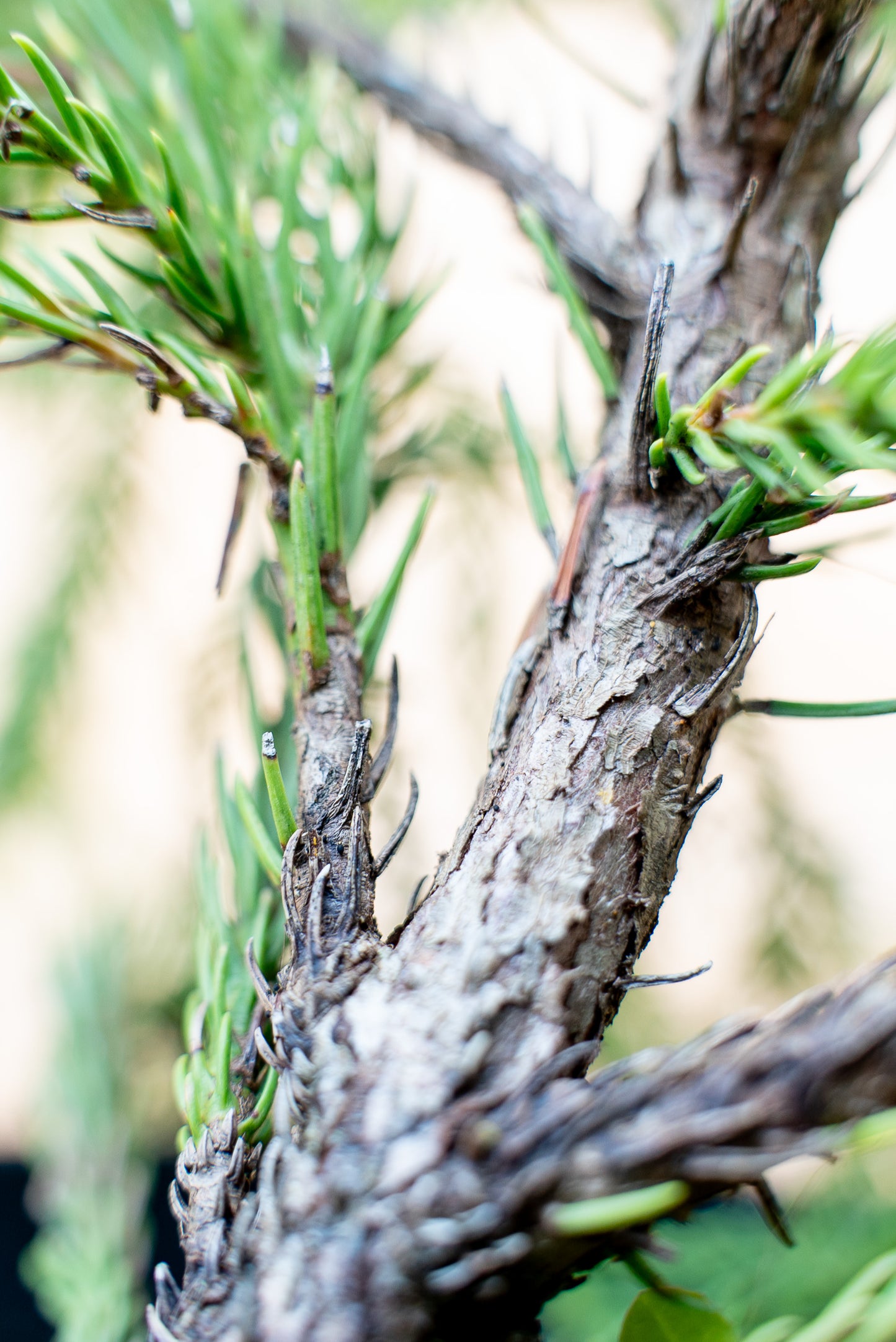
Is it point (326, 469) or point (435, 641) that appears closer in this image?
point (326, 469)

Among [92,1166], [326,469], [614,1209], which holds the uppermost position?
[326,469]

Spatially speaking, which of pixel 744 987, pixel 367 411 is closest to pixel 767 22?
pixel 367 411

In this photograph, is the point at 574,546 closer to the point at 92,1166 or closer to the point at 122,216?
the point at 122,216

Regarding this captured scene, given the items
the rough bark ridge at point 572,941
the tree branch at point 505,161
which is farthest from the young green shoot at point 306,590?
the tree branch at point 505,161

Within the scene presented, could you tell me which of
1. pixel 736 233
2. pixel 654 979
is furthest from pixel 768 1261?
pixel 736 233

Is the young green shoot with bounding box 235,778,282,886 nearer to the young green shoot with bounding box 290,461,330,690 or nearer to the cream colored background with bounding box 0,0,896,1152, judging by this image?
the young green shoot with bounding box 290,461,330,690

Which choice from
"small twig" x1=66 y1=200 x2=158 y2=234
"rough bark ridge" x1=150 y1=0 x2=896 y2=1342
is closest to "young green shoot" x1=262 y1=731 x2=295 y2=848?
"rough bark ridge" x1=150 y1=0 x2=896 y2=1342

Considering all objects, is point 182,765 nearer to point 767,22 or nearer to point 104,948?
point 104,948
